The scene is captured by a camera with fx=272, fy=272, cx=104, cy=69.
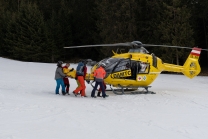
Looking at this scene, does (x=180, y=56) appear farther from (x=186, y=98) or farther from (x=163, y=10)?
(x=186, y=98)

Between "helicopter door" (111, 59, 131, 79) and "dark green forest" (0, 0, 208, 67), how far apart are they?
13.2m

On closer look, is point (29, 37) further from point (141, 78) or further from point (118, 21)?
point (141, 78)

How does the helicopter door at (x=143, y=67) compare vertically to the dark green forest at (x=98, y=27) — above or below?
below

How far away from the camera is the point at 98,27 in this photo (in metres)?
32.8

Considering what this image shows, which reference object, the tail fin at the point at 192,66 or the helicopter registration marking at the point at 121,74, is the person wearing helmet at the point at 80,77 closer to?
the helicopter registration marking at the point at 121,74

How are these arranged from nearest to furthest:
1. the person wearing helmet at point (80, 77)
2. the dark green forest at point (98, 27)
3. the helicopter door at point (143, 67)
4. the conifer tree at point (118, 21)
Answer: the person wearing helmet at point (80, 77), the helicopter door at point (143, 67), the dark green forest at point (98, 27), the conifer tree at point (118, 21)

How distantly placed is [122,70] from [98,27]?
2147 cm

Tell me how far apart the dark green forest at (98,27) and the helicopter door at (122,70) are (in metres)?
13.2

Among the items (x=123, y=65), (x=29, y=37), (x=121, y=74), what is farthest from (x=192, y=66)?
(x=29, y=37)

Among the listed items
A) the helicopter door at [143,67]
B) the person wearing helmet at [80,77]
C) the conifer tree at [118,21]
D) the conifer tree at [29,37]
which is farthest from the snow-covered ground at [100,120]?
the conifer tree at [29,37]

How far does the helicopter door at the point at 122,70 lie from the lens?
1178cm

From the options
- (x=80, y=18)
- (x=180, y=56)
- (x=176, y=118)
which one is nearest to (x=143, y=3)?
(x=180, y=56)

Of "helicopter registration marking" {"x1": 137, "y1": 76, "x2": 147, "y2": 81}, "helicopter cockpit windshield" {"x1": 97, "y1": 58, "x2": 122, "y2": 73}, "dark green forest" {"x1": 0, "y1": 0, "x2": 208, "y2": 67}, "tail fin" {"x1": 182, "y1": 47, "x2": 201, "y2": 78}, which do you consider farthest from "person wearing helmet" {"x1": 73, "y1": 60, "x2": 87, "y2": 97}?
"dark green forest" {"x1": 0, "y1": 0, "x2": 208, "y2": 67}

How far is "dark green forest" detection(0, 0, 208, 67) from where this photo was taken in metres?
24.9
